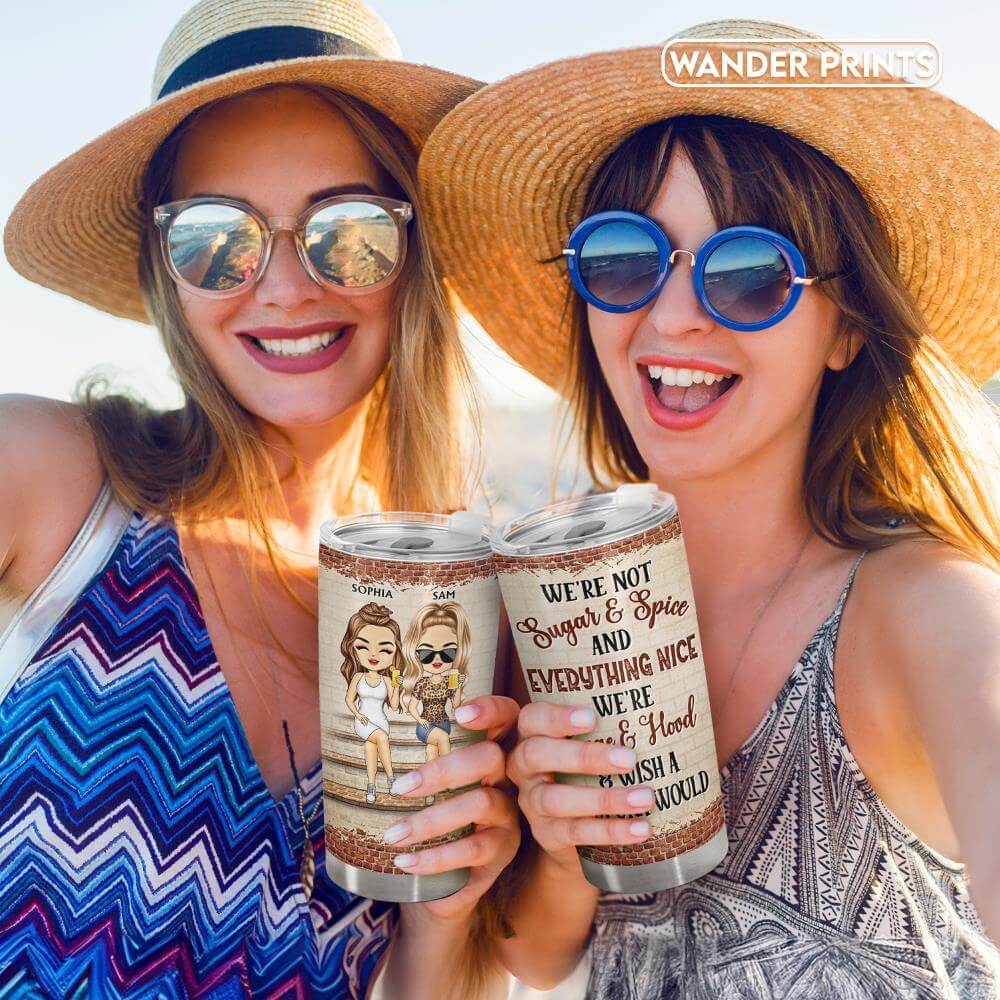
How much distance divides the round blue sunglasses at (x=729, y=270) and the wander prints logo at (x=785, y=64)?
216mm

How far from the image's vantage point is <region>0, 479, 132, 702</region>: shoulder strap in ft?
5.22

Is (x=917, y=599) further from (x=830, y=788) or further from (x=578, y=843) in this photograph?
(x=578, y=843)

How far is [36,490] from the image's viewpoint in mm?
1636

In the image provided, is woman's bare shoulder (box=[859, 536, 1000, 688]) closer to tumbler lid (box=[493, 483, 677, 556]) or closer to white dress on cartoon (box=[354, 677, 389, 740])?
tumbler lid (box=[493, 483, 677, 556])

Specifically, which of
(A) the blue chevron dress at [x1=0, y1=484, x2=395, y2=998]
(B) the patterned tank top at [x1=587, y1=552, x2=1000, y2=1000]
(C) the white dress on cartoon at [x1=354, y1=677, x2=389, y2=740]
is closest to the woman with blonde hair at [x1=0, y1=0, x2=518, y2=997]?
(A) the blue chevron dress at [x1=0, y1=484, x2=395, y2=998]

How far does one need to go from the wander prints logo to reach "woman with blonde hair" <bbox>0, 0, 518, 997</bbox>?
0.48 meters

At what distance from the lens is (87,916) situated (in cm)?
149

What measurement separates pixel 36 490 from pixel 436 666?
81 centimetres

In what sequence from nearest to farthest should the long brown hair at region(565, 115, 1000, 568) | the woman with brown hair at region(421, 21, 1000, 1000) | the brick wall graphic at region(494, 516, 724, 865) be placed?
1. the brick wall graphic at region(494, 516, 724, 865)
2. the woman with brown hair at region(421, 21, 1000, 1000)
3. the long brown hair at region(565, 115, 1000, 568)

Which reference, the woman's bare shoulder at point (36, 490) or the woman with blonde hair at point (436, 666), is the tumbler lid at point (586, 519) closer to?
the woman with blonde hair at point (436, 666)

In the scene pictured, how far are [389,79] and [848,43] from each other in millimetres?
752

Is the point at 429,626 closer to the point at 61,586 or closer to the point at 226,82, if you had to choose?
the point at 61,586

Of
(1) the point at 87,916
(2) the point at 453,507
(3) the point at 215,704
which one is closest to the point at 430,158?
(2) the point at 453,507

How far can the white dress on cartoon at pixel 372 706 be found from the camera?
3.99 feet
